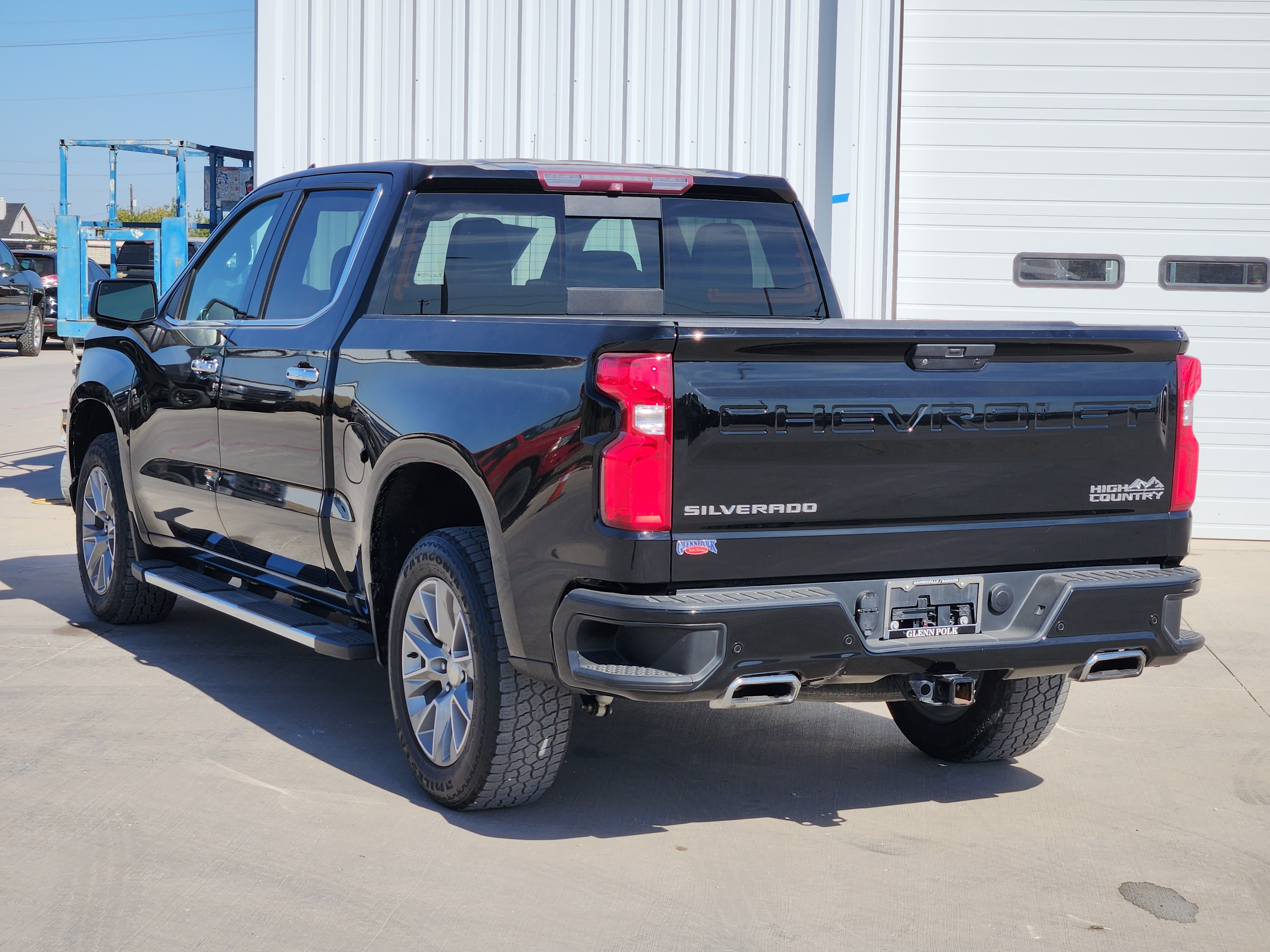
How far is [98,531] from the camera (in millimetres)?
6727

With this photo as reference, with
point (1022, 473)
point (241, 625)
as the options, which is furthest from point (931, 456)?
point (241, 625)

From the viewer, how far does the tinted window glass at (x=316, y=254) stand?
508 centimetres

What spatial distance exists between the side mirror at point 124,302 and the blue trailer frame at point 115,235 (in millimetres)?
4525

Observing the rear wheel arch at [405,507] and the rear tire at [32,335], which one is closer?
the rear wheel arch at [405,507]

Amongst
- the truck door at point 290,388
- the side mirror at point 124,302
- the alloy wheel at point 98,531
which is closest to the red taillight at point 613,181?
the truck door at point 290,388

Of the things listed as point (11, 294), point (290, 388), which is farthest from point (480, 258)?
point (11, 294)

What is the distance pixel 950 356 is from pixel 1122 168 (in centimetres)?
660

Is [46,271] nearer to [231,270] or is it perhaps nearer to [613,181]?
[231,270]

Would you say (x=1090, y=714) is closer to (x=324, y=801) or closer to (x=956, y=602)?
(x=956, y=602)

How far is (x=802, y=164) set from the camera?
984 cm

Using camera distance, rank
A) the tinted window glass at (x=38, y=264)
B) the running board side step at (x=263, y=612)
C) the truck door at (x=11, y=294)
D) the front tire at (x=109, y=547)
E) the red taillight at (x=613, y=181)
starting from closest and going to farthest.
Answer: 1. the running board side step at (x=263, y=612)
2. the red taillight at (x=613, y=181)
3. the front tire at (x=109, y=547)
4. the truck door at (x=11, y=294)
5. the tinted window glass at (x=38, y=264)

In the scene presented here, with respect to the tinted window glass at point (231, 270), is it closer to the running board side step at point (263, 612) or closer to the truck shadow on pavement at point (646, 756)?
the running board side step at point (263, 612)

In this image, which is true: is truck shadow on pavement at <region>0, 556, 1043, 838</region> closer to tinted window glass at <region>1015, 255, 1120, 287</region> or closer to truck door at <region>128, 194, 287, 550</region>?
truck door at <region>128, 194, 287, 550</region>

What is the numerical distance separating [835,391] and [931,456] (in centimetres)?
34
